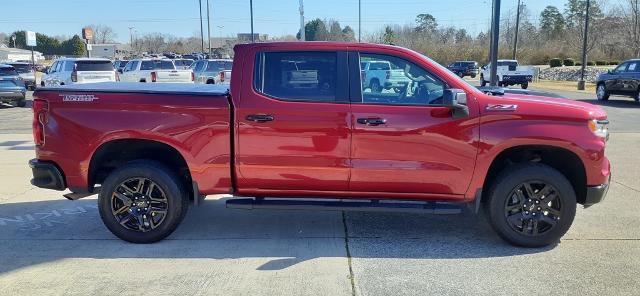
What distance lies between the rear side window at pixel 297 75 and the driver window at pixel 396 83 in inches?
11.7

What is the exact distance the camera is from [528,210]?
15.4ft

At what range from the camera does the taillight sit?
473cm

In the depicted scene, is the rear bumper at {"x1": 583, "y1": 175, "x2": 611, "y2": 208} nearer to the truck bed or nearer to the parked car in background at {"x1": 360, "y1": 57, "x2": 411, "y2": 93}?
the parked car in background at {"x1": 360, "y1": 57, "x2": 411, "y2": 93}

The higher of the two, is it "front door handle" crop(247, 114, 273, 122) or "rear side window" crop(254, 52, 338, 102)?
"rear side window" crop(254, 52, 338, 102)

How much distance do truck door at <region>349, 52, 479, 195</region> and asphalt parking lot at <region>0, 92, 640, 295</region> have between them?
0.62m

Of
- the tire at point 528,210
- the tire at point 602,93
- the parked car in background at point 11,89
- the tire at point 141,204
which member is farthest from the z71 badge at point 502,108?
the tire at point 602,93

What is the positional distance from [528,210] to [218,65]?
19.1 meters

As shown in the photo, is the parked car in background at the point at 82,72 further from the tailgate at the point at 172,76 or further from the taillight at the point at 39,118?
the taillight at the point at 39,118

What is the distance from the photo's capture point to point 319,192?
478 cm

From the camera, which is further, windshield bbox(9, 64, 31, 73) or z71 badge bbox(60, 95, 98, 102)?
windshield bbox(9, 64, 31, 73)

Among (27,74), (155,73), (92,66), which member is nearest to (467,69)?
(155,73)

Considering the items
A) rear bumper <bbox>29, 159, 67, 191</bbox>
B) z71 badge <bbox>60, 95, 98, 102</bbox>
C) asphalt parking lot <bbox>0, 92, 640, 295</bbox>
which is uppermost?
z71 badge <bbox>60, 95, 98, 102</bbox>

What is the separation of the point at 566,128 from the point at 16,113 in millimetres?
17753


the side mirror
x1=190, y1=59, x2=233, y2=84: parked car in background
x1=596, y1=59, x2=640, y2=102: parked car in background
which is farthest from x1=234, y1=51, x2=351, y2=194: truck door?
x1=596, y1=59, x2=640, y2=102: parked car in background
